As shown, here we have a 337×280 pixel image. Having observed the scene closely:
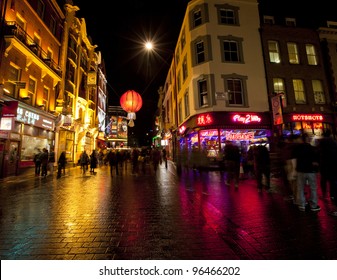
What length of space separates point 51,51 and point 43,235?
1981cm

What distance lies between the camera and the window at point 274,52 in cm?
1955

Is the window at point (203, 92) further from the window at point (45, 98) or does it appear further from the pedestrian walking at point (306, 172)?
the window at point (45, 98)

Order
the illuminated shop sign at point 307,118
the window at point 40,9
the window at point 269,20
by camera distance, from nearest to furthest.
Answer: the window at point 40,9 → the illuminated shop sign at point 307,118 → the window at point 269,20

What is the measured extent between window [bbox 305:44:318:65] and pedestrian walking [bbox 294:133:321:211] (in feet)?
65.1

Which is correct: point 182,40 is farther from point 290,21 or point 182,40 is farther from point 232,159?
point 232,159

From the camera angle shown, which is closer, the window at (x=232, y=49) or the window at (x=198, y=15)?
the window at (x=232, y=49)

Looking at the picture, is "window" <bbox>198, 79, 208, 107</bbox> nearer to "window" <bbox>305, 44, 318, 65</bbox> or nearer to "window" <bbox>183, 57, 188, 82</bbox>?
"window" <bbox>183, 57, 188, 82</bbox>

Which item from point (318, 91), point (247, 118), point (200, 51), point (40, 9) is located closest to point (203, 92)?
point (200, 51)

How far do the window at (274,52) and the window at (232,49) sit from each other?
129 inches

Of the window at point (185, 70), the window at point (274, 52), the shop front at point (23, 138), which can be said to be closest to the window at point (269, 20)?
the window at point (274, 52)

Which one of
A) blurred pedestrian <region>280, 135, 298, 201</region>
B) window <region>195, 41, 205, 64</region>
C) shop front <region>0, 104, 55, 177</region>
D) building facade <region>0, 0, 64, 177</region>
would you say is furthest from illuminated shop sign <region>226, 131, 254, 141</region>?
building facade <region>0, 0, 64, 177</region>

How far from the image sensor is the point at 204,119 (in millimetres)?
17484

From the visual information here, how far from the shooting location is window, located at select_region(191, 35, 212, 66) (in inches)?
717

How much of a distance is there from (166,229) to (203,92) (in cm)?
1589
